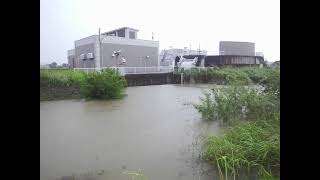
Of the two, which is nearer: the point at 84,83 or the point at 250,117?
the point at 250,117

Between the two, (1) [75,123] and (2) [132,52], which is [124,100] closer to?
(1) [75,123]

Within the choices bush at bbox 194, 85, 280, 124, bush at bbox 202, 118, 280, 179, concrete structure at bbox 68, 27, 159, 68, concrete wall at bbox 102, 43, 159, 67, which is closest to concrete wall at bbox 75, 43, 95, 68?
concrete structure at bbox 68, 27, 159, 68

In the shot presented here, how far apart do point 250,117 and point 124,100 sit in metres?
4.71

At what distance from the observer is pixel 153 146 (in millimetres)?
3953

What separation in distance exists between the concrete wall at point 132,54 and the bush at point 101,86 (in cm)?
739

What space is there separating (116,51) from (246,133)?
45.4 feet

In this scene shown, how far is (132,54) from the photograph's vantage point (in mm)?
17734

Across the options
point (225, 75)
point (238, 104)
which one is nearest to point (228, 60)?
point (225, 75)

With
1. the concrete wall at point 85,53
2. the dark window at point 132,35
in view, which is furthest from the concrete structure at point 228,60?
the concrete wall at point 85,53

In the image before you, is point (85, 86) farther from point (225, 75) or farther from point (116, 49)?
point (116, 49)

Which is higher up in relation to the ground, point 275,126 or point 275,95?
point 275,95

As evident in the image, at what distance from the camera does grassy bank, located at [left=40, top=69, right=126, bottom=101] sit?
28.3ft
